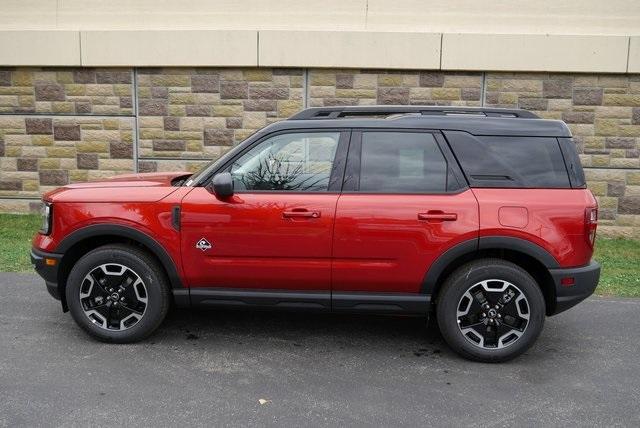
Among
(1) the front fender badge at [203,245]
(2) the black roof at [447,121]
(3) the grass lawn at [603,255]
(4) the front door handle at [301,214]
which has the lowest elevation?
(3) the grass lawn at [603,255]

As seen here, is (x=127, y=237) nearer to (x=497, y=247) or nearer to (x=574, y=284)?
(x=497, y=247)

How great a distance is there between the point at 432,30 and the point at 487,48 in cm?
84

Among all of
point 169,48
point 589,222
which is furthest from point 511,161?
point 169,48

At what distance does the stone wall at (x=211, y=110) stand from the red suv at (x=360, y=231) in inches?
173

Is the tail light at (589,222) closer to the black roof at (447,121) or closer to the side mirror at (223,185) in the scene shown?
the black roof at (447,121)

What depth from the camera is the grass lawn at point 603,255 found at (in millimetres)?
6297

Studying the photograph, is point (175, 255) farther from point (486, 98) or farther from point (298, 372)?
point (486, 98)

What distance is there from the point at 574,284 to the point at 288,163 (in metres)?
2.22

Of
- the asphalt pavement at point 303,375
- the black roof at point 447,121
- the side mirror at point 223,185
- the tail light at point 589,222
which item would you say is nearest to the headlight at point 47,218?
the asphalt pavement at point 303,375

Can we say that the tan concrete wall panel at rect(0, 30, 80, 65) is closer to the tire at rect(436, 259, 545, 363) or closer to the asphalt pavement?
the asphalt pavement

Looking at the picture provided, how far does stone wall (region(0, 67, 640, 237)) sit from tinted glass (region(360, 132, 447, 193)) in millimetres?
4558

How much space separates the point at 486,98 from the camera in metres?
8.58

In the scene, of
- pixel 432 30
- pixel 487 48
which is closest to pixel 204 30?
pixel 432 30

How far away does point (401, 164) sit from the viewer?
13.9 ft
